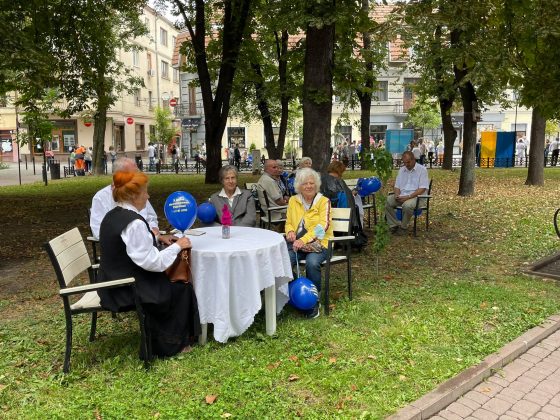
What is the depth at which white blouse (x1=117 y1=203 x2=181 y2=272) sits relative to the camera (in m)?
3.88

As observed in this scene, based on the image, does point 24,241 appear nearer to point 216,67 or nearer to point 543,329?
point 543,329

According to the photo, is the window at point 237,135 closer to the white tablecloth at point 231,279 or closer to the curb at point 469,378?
the white tablecloth at point 231,279

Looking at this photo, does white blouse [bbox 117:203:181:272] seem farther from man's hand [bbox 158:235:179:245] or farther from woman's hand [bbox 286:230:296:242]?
woman's hand [bbox 286:230:296:242]

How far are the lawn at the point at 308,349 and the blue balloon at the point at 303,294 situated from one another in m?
0.20

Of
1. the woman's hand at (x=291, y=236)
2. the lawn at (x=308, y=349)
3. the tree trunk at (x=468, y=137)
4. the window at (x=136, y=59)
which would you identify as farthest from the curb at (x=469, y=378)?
the window at (x=136, y=59)

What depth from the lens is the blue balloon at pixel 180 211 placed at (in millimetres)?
4660

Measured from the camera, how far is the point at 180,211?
4672 millimetres

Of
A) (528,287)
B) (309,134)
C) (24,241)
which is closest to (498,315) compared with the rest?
(528,287)

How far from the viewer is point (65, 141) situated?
4847 centimetres

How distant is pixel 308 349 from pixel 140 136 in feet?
174

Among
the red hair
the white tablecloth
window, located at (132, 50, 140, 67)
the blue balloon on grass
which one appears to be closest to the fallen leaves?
the white tablecloth

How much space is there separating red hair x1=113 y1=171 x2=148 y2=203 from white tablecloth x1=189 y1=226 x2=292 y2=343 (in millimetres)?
721

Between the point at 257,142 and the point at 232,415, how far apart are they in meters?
49.0

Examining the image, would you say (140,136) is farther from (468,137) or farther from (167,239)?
(167,239)
